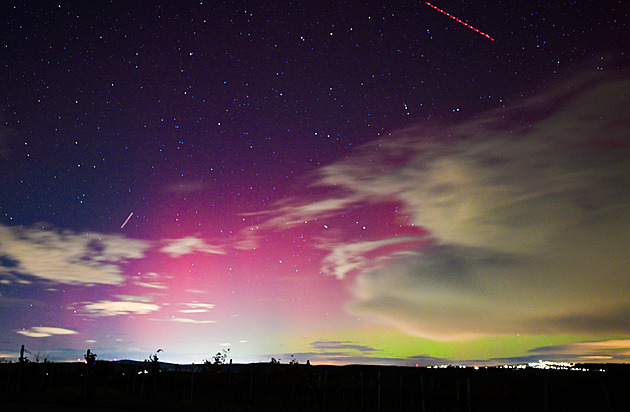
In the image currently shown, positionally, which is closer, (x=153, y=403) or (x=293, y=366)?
(x=153, y=403)

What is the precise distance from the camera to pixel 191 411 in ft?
82.0

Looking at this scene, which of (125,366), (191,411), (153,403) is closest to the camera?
(191,411)

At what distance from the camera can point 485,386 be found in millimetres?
41781

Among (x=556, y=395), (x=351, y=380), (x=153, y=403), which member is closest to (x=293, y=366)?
(x=351, y=380)

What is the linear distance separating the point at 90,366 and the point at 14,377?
19930 mm

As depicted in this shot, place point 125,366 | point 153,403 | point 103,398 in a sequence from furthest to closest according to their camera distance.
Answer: point 125,366 < point 103,398 < point 153,403

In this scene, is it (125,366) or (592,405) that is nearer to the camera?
(592,405)

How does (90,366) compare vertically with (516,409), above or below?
above

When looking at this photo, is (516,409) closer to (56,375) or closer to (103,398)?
(103,398)

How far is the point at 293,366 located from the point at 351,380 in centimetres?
467

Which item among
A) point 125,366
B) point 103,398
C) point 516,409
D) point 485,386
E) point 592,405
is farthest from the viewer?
point 125,366

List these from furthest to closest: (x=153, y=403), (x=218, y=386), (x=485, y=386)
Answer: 1. (x=485, y=386)
2. (x=218, y=386)
3. (x=153, y=403)

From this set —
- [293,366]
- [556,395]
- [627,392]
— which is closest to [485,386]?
[556,395]

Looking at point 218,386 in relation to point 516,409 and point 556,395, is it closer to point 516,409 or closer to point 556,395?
point 516,409
